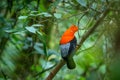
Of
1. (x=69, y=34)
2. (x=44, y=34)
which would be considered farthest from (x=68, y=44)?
(x=44, y=34)

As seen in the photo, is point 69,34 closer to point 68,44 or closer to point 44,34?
point 68,44

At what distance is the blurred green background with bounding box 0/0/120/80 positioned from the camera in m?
1.27

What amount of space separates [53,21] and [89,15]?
0.90 ft

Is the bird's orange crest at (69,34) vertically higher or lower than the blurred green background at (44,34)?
higher

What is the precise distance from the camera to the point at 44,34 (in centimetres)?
140

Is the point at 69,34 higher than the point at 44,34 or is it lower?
higher

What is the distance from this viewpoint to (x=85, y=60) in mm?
2914

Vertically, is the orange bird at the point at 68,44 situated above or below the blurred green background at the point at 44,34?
above

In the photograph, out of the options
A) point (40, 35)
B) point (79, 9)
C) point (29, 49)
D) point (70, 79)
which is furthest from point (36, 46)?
point (70, 79)

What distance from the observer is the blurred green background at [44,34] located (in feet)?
4.17

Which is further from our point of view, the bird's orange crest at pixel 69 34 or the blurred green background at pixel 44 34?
the blurred green background at pixel 44 34

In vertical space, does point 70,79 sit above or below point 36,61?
below

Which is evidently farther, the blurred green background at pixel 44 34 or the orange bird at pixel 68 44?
the blurred green background at pixel 44 34

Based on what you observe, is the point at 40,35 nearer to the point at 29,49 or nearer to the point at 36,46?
the point at 36,46
